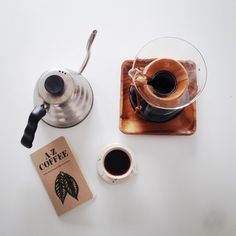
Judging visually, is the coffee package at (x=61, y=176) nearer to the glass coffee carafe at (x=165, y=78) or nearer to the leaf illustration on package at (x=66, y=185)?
the leaf illustration on package at (x=66, y=185)

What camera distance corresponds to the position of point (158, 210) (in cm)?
83

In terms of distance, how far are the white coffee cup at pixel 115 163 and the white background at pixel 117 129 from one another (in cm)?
2

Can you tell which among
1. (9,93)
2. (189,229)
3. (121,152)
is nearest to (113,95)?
(121,152)

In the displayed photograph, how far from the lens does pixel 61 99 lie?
72 cm

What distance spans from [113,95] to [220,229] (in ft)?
1.36

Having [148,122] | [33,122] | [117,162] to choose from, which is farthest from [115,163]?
[33,122]

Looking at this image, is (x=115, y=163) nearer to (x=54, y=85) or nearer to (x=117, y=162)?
(x=117, y=162)

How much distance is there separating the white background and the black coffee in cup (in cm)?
3

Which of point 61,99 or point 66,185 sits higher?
point 61,99

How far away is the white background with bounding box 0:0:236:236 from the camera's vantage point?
0.82 m

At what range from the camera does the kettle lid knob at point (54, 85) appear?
695 mm

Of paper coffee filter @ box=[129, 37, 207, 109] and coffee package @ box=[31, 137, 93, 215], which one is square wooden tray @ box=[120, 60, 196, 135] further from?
coffee package @ box=[31, 137, 93, 215]

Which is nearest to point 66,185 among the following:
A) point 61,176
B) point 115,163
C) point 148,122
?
point 61,176

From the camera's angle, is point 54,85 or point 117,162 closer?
point 54,85
